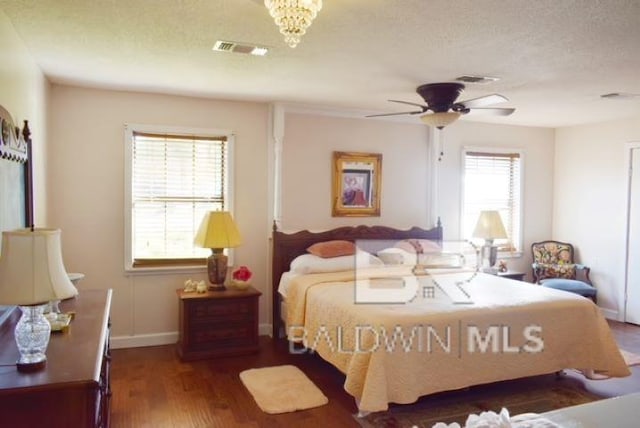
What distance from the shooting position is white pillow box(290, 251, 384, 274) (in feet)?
15.4

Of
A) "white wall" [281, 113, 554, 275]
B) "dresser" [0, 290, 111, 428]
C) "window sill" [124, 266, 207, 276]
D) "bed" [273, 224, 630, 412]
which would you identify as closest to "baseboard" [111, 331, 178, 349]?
"window sill" [124, 266, 207, 276]

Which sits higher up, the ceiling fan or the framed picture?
the ceiling fan

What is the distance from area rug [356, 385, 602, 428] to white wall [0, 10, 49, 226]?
9.67ft

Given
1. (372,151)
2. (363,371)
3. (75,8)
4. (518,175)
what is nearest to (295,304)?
(363,371)

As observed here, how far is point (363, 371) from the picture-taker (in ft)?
10.2

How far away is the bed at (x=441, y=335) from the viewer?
307 cm

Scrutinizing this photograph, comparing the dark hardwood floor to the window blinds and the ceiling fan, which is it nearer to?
the window blinds

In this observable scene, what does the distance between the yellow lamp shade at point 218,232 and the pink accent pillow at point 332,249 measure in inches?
31.4

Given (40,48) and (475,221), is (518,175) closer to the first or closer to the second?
(475,221)

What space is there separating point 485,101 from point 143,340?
382 centimetres

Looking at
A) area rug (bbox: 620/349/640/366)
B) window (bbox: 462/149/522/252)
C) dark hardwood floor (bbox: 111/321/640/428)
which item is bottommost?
dark hardwood floor (bbox: 111/321/640/428)

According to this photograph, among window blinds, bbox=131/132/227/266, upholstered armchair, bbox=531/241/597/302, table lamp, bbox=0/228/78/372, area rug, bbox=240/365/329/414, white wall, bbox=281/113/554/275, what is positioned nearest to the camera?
table lamp, bbox=0/228/78/372

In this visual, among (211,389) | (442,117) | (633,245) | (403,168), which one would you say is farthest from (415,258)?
(633,245)

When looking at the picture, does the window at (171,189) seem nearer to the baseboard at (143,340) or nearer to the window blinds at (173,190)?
the window blinds at (173,190)
